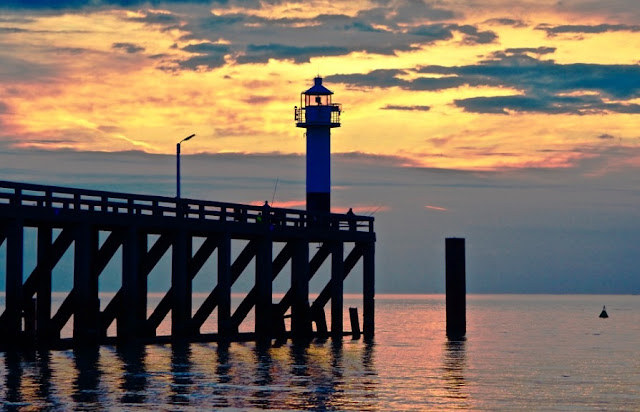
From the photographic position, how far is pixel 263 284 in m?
49.7

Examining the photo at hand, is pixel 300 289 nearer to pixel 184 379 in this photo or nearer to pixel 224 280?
pixel 224 280

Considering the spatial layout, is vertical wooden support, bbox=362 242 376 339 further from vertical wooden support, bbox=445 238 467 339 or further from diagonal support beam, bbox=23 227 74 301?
diagonal support beam, bbox=23 227 74 301

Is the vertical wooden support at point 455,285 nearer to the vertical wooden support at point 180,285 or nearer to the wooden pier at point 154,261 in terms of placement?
the wooden pier at point 154,261

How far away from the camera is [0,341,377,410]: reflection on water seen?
2775cm

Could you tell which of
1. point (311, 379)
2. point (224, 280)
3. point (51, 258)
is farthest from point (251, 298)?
point (311, 379)

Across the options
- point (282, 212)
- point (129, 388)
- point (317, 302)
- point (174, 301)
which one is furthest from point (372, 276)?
point (129, 388)

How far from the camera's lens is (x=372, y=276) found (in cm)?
5675

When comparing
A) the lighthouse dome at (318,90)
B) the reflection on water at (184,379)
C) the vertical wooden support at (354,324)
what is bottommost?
the reflection on water at (184,379)

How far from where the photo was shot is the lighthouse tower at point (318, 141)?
5884 cm

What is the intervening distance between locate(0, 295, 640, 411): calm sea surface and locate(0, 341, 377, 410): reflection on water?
0.03 metres

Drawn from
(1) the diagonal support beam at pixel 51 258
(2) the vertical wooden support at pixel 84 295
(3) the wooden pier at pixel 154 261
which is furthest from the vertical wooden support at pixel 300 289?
(1) the diagonal support beam at pixel 51 258

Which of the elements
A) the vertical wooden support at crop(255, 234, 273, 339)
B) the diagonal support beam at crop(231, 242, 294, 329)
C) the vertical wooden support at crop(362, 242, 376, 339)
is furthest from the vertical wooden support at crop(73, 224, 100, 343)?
the vertical wooden support at crop(362, 242, 376, 339)

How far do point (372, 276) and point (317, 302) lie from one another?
340 centimetres

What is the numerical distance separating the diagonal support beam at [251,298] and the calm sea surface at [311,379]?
2.73m
